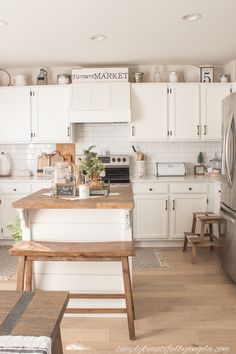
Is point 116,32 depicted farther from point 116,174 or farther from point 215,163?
point 215,163

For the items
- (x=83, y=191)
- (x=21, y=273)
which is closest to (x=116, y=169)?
(x=83, y=191)

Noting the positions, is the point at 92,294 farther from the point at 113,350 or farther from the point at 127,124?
the point at 127,124

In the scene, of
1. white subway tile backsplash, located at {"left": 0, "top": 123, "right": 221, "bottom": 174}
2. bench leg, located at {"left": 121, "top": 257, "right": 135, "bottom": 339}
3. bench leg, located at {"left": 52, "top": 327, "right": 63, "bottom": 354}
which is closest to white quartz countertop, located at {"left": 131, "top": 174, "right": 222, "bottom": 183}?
white subway tile backsplash, located at {"left": 0, "top": 123, "right": 221, "bottom": 174}

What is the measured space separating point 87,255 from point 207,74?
3.44 meters

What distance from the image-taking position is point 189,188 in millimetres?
4414

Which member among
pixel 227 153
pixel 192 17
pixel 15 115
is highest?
pixel 192 17

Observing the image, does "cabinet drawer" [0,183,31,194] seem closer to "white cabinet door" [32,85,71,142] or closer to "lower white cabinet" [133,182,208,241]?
"white cabinet door" [32,85,71,142]

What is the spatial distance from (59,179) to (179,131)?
2.34m

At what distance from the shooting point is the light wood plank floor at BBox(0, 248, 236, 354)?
2312 millimetres

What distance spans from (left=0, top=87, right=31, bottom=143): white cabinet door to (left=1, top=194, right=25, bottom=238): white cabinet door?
2.60 ft

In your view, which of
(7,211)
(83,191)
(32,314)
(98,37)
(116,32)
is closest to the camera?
(32,314)

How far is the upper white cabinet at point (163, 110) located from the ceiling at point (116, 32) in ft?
1.35

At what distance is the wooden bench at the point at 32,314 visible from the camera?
3.19ft

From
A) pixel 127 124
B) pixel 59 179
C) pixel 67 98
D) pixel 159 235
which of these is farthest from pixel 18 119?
pixel 159 235
